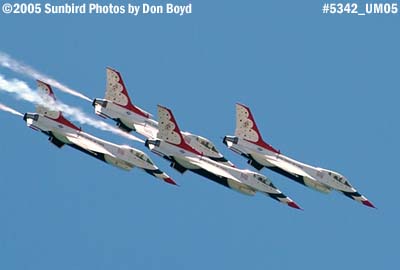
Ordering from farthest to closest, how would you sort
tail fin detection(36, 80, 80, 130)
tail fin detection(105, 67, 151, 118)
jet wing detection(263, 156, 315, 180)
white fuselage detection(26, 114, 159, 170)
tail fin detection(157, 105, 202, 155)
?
tail fin detection(105, 67, 151, 118) < jet wing detection(263, 156, 315, 180) < tail fin detection(157, 105, 202, 155) < tail fin detection(36, 80, 80, 130) < white fuselage detection(26, 114, 159, 170)

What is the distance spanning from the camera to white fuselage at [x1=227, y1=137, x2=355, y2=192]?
166 metres

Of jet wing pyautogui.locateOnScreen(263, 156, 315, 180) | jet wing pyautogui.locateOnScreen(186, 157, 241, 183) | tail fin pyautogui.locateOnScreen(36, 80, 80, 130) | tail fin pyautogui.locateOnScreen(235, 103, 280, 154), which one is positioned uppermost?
tail fin pyautogui.locateOnScreen(235, 103, 280, 154)

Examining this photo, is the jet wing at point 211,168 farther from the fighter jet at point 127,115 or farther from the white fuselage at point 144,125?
the fighter jet at point 127,115

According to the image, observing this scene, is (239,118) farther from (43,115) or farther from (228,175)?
(43,115)

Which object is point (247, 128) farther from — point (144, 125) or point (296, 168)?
point (144, 125)

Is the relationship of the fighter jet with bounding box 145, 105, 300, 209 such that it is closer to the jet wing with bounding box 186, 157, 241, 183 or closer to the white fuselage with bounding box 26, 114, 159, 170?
the jet wing with bounding box 186, 157, 241, 183

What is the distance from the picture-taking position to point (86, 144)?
15850 centimetres

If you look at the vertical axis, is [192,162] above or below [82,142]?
below

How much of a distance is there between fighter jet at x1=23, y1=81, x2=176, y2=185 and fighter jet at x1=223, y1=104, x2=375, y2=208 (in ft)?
36.7

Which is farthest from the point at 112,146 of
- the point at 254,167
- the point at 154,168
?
the point at 254,167

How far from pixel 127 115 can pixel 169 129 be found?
9466 mm

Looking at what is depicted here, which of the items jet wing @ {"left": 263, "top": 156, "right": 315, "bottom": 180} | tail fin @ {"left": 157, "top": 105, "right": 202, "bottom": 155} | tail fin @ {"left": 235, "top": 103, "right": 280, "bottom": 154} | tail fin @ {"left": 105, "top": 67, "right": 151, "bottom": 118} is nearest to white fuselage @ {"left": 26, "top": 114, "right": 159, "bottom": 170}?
tail fin @ {"left": 157, "top": 105, "right": 202, "bottom": 155}

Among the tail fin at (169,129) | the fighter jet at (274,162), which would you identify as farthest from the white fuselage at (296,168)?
the tail fin at (169,129)

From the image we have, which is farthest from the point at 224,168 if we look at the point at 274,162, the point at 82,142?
the point at 82,142
